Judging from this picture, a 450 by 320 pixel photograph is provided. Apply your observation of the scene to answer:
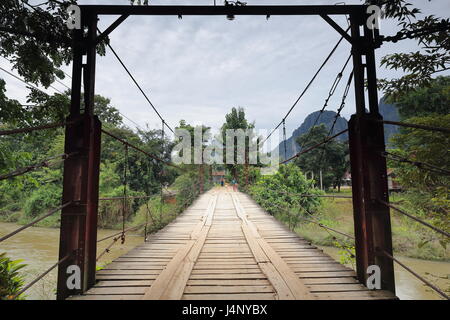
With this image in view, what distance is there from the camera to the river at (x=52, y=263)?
6727 millimetres

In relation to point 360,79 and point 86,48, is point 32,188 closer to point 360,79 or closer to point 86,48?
point 86,48

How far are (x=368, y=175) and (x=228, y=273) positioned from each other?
1334 millimetres

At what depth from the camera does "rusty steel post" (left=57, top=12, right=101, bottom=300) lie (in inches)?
62.2

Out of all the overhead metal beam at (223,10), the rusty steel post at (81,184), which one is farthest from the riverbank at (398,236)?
the rusty steel post at (81,184)

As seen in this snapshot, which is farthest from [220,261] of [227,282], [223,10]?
[223,10]

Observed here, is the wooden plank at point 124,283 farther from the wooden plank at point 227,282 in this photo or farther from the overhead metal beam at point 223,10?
the overhead metal beam at point 223,10

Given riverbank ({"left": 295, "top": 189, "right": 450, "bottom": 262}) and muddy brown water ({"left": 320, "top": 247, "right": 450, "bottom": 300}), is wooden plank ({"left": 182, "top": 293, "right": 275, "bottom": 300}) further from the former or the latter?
riverbank ({"left": 295, "top": 189, "right": 450, "bottom": 262})

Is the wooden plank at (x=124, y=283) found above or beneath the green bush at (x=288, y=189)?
beneath

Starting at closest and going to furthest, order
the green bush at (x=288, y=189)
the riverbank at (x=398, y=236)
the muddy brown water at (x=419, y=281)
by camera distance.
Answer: the muddy brown water at (x=419, y=281) → the green bush at (x=288, y=189) → the riverbank at (x=398, y=236)

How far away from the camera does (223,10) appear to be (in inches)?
82.2

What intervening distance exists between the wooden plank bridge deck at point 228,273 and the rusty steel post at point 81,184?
0.18 m

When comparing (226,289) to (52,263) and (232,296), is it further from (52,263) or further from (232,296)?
(52,263)

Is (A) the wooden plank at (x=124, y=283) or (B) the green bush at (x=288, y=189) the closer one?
(A) the wooden plank at (x=124, y=283)
